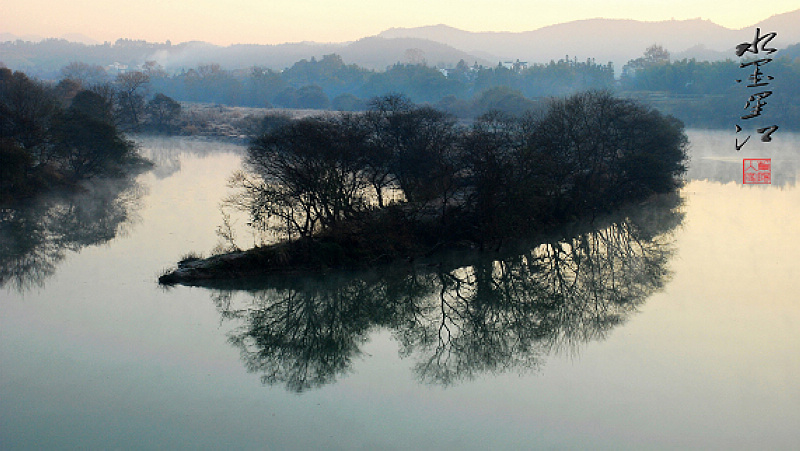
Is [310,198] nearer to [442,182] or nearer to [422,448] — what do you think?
[442,182]

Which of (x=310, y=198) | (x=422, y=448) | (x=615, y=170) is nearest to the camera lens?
(x=422, y=448)

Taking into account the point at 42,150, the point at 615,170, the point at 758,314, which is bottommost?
the point at 758,314

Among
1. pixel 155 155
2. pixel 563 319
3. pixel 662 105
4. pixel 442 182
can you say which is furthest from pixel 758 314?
pixel 662 105

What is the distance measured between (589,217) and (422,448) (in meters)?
17.5

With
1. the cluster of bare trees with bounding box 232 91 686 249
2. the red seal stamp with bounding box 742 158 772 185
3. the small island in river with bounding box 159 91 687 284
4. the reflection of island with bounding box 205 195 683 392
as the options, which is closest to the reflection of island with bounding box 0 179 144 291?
the small island in river with bounding box 159 91 687 284

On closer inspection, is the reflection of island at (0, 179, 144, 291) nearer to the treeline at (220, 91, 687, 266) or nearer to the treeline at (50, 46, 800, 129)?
→ the treeline at (220, 91, 687, 266)

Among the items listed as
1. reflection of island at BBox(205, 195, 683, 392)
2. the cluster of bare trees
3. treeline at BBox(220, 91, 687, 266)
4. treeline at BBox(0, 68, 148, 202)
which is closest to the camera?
reflection of island at BBox(205, 195, 683, 392)

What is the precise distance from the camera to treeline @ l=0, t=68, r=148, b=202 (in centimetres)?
2464

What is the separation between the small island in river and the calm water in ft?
2.83

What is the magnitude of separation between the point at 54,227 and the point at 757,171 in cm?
3467

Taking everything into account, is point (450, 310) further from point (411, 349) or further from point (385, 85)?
point (385, 85)

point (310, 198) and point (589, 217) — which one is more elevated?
point (310, 198)

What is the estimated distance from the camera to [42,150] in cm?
2753

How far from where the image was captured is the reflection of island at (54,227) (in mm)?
16656
